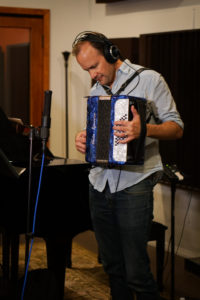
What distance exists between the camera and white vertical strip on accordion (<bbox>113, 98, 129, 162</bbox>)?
204 cm

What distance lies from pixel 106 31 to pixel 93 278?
243cm

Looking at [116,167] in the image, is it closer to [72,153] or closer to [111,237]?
[111,237]

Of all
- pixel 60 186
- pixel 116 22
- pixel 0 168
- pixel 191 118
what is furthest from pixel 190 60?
pixel 0 168

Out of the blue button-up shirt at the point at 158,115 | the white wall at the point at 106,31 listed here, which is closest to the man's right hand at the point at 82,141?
the blue button-up shirt at the point at 158,115

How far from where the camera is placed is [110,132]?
2119 mm

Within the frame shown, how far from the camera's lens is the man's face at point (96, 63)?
2285 millimetres

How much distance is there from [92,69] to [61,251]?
3.68 feet

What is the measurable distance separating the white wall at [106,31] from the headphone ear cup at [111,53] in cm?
180

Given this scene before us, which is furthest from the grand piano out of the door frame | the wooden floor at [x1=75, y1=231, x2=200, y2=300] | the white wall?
the door frame

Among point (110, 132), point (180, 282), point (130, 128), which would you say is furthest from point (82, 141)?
point (180, 282)

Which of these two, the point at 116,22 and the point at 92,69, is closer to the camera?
the point at 92,69

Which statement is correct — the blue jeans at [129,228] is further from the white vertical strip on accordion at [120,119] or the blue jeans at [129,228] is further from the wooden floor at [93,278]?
the wooden floor at [93,278]

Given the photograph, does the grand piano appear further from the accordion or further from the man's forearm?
the man's forearm

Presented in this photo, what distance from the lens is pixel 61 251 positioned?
2818 millimetres
